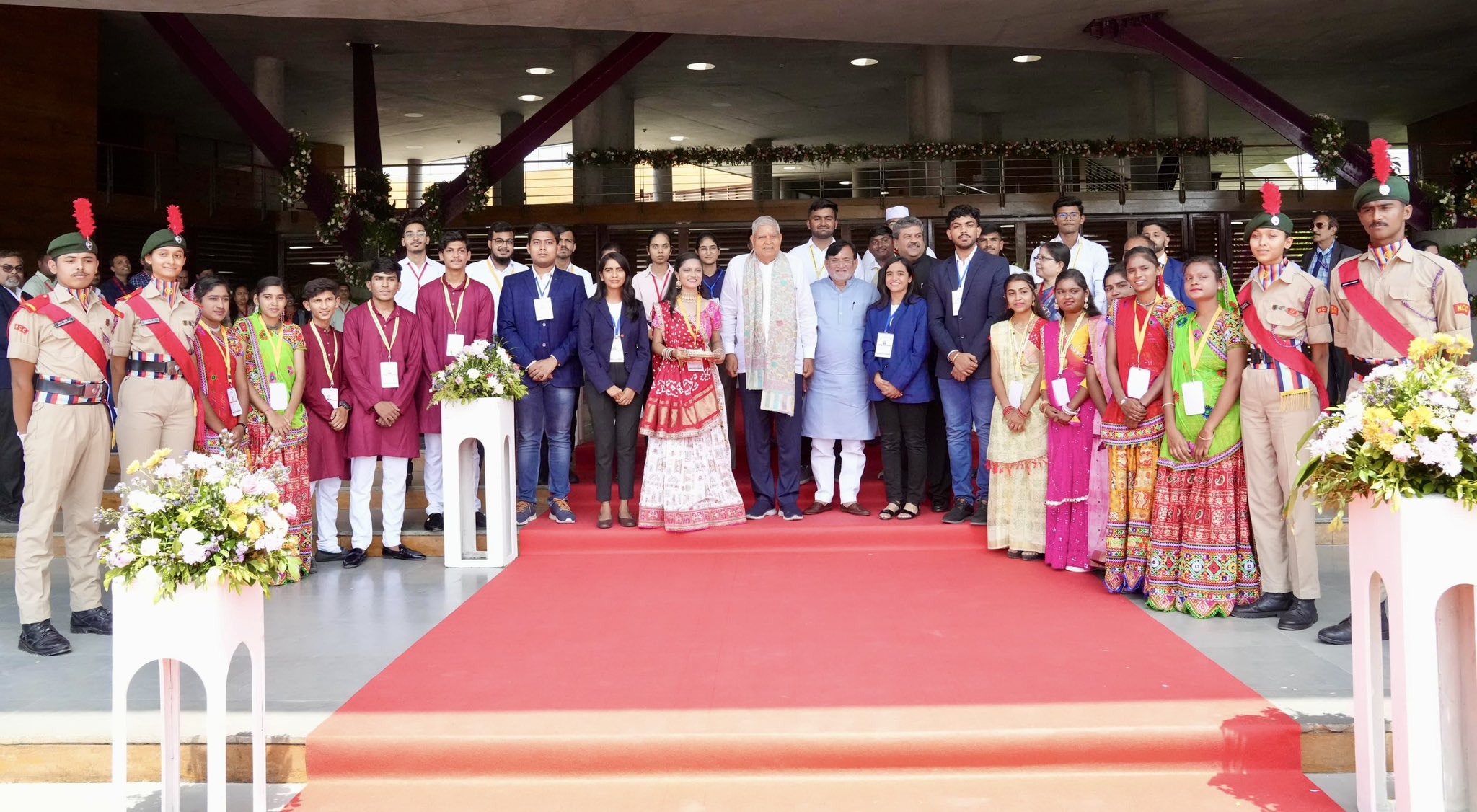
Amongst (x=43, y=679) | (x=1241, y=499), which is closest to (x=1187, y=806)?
(x=1241, y=499)

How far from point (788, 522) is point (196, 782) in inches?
132

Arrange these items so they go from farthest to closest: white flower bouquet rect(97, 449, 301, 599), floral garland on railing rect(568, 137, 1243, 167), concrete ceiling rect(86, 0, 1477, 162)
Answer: floral garland on railing rect(568, 137, 1243, 167) → concrete ceiling rect(86, 0, 1477, 162) → white flower bouquet rect(97, 449, 301, 599)

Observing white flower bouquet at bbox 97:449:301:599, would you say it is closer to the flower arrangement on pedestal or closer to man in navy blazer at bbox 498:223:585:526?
the flower arrangement on pedestal

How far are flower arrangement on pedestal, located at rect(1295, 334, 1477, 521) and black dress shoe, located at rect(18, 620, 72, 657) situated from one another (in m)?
4.49

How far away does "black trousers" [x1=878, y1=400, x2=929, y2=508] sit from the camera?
5.98 meters

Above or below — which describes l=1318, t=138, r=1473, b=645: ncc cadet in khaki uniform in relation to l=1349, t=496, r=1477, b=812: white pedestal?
above

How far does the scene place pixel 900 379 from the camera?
19.3ft

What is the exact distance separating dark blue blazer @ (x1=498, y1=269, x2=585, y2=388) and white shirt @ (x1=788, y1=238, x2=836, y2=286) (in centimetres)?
131

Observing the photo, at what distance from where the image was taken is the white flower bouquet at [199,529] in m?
2.70

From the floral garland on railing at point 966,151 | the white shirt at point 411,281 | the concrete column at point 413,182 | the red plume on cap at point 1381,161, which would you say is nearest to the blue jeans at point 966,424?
the red plume on cap at point 1381,161

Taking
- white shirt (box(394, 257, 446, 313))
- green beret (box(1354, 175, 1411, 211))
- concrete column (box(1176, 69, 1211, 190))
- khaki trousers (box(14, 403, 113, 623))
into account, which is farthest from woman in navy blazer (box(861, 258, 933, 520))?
concrete column (box(1176, 69, 1211, 190))

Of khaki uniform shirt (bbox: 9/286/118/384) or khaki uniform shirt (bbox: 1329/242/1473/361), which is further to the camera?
khaki uniform shirt (bbox: 9/286/118/384)

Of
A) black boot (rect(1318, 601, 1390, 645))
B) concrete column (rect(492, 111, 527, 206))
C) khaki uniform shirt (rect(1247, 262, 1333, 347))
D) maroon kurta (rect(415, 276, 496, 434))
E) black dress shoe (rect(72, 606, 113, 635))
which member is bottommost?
black boot (rect(1318, 601, 1390, 645))

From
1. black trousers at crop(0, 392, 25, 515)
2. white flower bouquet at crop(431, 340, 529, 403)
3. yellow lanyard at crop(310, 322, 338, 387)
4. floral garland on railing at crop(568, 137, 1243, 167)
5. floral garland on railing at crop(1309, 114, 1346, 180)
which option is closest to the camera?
white flower bouquet at crop(431, 340, 529, 403)
